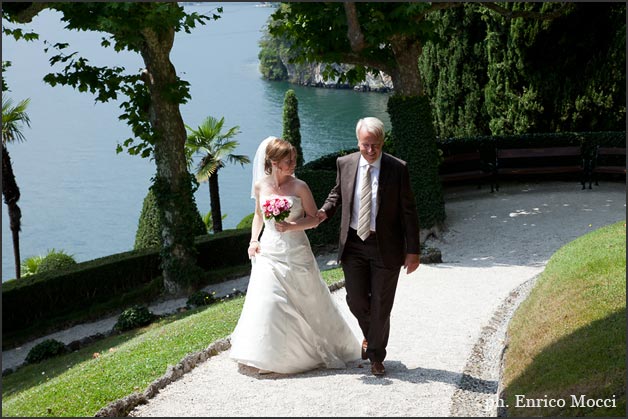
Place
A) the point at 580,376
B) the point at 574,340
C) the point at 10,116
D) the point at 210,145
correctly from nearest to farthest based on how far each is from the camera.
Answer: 1. the point at 580,376
2. the point at 574,340
3. the point at 10,116
4. the point at 210,145

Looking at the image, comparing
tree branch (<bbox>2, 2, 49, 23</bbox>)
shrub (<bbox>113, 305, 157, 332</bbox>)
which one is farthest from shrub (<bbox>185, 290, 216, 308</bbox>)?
tree branch (<bbox>2, 2, 49, 23</bbox>)

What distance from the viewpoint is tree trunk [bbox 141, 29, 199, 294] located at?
1758 centimetres

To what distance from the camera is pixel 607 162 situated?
68.4 feet

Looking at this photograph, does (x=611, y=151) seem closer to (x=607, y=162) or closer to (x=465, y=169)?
(x=607, y=162)

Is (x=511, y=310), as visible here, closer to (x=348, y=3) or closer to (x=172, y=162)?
(x=348, y=3)

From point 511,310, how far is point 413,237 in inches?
161

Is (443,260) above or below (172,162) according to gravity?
below

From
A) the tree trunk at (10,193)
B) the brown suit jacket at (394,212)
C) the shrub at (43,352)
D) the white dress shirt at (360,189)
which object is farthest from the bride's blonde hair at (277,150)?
the tree trunk at (10,193)

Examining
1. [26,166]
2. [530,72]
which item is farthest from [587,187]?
[26,166]

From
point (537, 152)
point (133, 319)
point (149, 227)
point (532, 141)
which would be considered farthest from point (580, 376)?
point (149, 227)

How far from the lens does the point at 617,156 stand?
2056 cm

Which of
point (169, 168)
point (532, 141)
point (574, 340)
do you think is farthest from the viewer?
point (532, 141)

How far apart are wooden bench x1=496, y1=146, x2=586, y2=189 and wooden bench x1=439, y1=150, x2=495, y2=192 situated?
1.01 ft

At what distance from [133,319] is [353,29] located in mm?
7131
